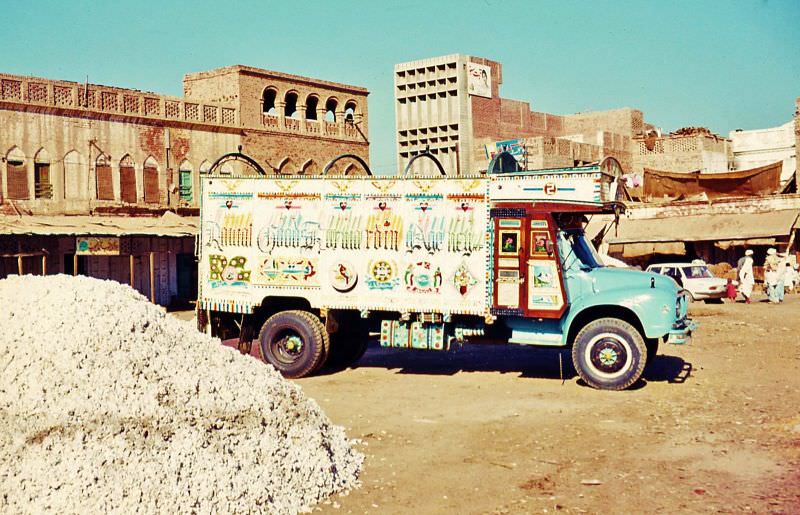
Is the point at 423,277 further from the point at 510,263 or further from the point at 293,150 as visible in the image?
the point at 293,150

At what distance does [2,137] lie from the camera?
2672cm

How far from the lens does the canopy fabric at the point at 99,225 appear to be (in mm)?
25469

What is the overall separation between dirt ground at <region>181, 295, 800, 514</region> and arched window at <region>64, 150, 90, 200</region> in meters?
18.3

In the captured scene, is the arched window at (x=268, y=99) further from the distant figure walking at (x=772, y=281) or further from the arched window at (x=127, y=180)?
the distant figure walking at (x=772, y=281)

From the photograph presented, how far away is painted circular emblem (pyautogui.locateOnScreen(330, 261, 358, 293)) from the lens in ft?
41.6

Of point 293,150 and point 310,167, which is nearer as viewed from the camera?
point 293,150

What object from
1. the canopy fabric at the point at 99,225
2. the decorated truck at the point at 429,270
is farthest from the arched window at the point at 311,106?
the decorated truck at the point at 429,270

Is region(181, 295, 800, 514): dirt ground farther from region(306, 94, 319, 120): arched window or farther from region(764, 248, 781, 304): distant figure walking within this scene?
region(306, 94, 319, 120): arched window

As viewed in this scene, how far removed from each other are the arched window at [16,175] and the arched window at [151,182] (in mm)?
4493

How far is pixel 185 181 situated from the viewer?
32250 mm

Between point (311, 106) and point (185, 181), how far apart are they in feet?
29.6

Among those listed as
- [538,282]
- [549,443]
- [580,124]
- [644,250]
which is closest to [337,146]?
[644,250]

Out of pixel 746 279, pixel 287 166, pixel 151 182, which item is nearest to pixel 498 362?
pixel 746 279

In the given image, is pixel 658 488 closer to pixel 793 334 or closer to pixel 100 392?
pixel 100 392
